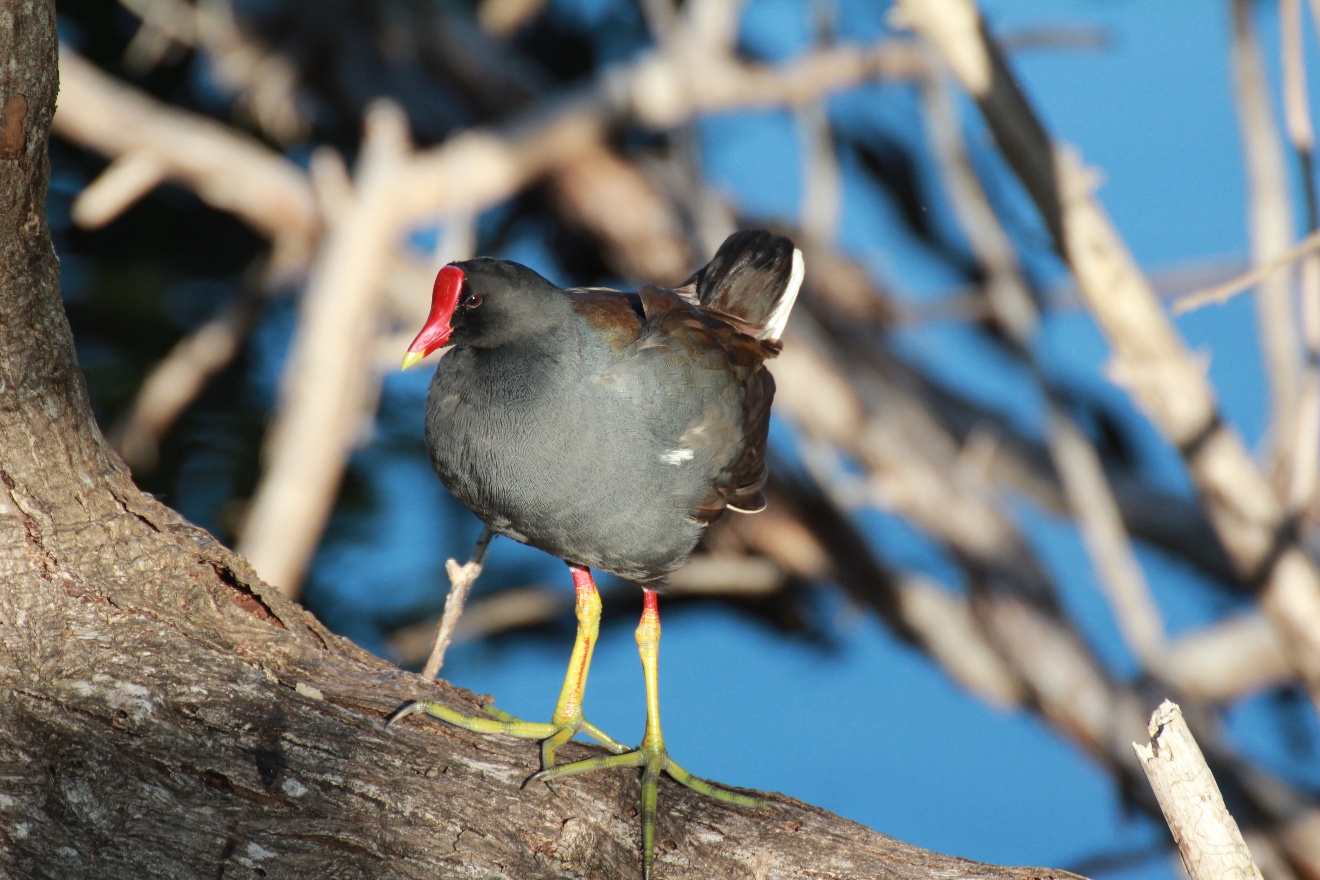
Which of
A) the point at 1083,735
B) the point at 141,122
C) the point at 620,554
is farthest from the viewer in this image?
the point at 1083,735

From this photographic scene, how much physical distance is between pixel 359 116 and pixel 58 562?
449cm

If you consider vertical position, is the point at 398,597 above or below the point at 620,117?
below

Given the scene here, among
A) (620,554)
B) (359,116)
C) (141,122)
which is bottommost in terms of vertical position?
(620,554)

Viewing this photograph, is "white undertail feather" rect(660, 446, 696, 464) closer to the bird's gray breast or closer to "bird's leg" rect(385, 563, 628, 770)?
the bird's gray breast

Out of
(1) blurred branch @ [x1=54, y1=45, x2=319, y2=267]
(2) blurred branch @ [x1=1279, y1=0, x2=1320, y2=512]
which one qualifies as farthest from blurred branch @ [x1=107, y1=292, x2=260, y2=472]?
(2) blurred branch @ [x1=1279, y1=0, x2=1320, y2=512]

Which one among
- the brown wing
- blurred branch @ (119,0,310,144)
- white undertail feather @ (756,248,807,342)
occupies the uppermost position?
blurred branch @ (119,0,310,144)

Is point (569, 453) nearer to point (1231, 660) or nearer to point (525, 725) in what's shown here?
point (525, 725)

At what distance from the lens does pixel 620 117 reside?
5090 millimetres

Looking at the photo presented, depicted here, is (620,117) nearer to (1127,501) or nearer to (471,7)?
(471,7)

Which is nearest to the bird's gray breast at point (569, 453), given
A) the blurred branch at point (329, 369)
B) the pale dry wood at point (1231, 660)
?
the blurred branch at point (329, 369)

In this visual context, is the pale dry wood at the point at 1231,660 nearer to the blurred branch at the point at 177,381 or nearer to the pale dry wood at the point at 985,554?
the pale dry wood at the point at 985,554

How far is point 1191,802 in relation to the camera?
1.58 metres

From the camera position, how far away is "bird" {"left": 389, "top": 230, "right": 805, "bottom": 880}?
1966 mm

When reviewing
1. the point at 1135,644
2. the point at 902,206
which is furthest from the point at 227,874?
the point at 902,206
